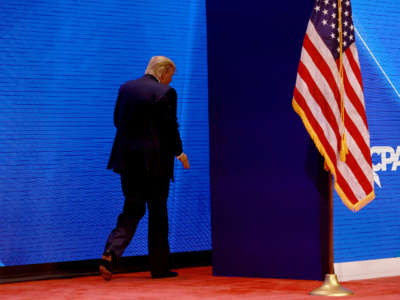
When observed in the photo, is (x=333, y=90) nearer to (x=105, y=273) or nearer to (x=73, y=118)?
(x=105, y=273)

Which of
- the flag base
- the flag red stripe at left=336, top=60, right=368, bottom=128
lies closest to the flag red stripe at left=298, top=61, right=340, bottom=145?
the flag red stripe at left=336, top=60, right=368, bottom=128

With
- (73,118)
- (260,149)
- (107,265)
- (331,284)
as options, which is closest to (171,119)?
(260,149)

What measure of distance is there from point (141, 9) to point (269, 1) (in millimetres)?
1404

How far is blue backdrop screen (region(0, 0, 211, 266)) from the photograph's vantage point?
5.91 meters

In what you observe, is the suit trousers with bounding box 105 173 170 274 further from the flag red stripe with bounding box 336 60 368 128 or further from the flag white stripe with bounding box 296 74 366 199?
the flag red stripe with bounding box 336 60 368 128

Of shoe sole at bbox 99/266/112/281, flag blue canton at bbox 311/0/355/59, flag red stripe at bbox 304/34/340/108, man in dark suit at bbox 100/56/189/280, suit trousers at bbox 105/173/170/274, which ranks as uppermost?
flag blue canton at bbox 311/0/355/59

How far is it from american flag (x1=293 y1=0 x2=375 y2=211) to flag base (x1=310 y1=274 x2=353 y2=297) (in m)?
0.52

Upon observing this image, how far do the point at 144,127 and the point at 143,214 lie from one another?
0.62m

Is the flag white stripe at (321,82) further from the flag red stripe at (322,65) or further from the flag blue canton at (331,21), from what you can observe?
the flag blue canton at (331,21)

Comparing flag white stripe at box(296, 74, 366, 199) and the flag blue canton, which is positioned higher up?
the flag blue canton

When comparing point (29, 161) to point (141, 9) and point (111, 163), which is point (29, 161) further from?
point (141, 9)

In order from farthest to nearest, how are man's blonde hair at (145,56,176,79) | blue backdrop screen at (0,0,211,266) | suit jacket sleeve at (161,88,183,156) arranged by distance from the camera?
blue backdrop screen at (0,0,211,266) < man's blonde hair at (145,56,176,79) < suit jacket sleeve at (161,88,183,156)

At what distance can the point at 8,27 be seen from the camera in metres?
5.90

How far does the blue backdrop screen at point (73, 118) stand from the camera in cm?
591
